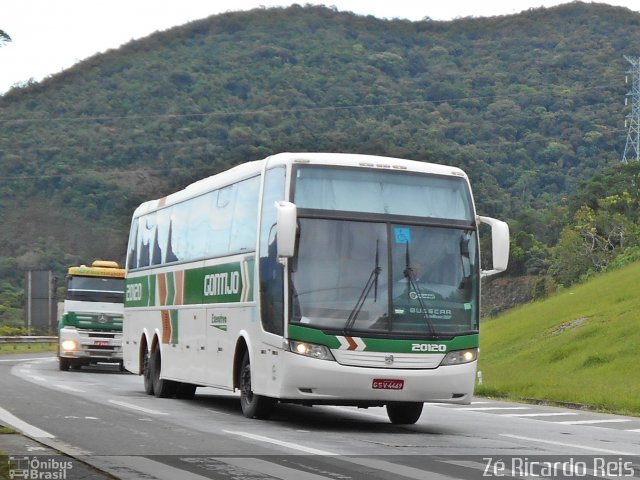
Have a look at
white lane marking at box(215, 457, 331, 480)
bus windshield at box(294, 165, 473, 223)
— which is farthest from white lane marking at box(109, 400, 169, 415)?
white lane marking at box(215, 457, 331, 480)

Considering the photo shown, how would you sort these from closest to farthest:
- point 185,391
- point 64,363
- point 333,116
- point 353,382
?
point 353,382
point 185,391
point 64,363
point 333,116

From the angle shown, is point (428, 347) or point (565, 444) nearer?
point (565, 444)

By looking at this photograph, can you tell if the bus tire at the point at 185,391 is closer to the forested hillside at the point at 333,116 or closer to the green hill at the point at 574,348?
the green hill at the point at 574,348

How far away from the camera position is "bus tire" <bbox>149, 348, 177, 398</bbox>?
2486 cm

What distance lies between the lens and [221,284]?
20.6m

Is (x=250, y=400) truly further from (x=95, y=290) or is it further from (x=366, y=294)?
(x=95, y=290)

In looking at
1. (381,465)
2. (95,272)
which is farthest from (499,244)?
(95,272)

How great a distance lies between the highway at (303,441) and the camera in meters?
12.0

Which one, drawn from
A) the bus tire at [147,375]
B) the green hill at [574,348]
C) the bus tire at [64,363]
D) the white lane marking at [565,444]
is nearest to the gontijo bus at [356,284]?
the white lane marking at [565,444]

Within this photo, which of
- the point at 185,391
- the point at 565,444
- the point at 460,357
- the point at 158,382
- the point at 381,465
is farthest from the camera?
the point at 185,391

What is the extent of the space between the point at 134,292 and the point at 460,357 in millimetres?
11505

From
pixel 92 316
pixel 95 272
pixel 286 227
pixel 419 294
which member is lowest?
pixel 92 316

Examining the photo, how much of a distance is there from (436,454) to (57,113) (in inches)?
4187

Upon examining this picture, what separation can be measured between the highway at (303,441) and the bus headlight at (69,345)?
1455cm
